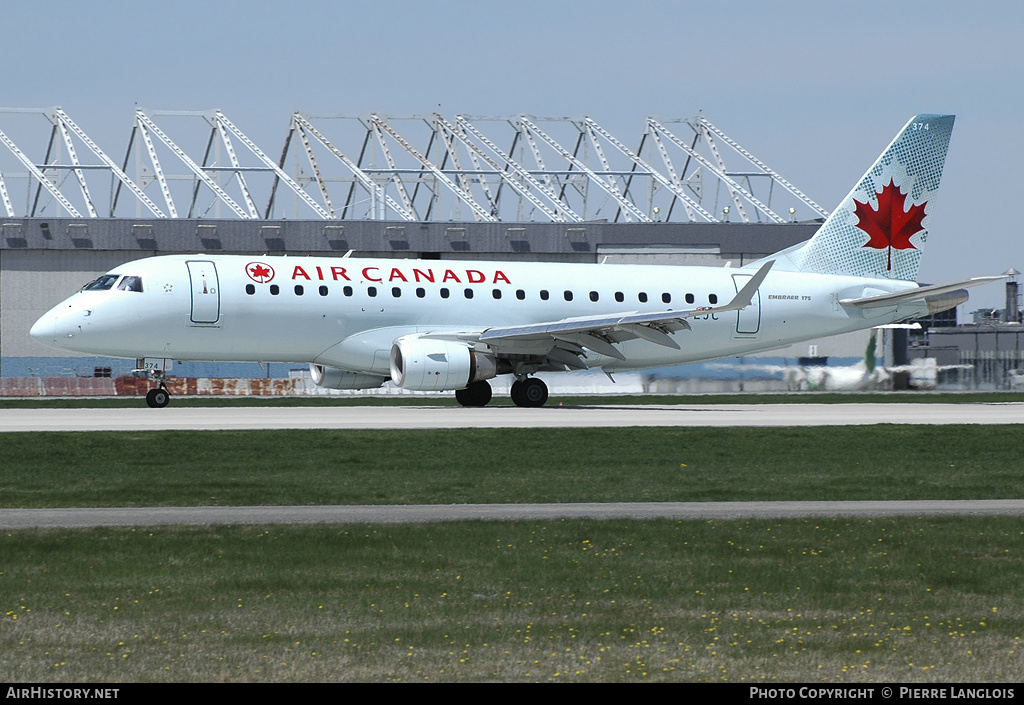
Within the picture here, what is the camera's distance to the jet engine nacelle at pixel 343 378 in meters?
42.2

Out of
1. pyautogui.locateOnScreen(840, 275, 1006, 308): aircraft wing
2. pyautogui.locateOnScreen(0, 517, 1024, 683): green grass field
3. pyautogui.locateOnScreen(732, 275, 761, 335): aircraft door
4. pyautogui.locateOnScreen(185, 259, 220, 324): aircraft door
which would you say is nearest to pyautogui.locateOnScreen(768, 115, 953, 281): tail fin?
pyautogui.locateOnScreen(840, 275, 1006, 308): aircraft wing

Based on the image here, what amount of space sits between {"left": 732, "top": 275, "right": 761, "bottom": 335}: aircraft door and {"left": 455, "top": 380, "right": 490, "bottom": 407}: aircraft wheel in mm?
8824

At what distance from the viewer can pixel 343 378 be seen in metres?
42.4

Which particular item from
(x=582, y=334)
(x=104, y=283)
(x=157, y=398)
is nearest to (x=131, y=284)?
(x=104, y=283)

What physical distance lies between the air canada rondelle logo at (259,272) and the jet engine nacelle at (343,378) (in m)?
3.73

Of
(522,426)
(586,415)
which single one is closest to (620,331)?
(586,415)

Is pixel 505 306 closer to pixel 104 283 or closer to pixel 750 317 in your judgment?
pixel 750 317

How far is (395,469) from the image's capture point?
23156 mm

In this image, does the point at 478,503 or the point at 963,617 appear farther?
the point at 478,503

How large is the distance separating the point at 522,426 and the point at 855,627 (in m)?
21.9

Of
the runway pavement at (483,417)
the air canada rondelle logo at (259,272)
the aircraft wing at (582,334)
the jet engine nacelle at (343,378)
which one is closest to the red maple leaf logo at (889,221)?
the runway pavement at (483,417)

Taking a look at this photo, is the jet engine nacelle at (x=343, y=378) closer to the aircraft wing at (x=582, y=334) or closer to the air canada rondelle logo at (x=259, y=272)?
the aircraft wing at (x=582, y=334)

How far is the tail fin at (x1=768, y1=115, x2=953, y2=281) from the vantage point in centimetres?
4775
